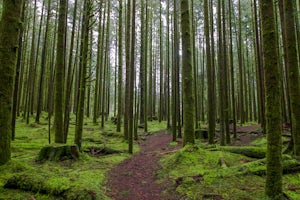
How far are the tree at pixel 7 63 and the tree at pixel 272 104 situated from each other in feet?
17.2

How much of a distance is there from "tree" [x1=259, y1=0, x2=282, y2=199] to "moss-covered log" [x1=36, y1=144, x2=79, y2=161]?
21.0ft

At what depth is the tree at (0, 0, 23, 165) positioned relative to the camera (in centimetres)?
426

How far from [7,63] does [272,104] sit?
5454 millimetres

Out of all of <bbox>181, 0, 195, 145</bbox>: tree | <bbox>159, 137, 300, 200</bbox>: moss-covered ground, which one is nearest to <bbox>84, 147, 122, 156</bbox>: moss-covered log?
<bbox>159, 137, 300, 200</bbox>: moss-covered ground

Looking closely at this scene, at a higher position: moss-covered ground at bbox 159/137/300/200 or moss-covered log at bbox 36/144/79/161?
moss-covered log at bbox 36/144/79/161

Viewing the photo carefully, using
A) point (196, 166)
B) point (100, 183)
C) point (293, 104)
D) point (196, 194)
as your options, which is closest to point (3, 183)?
→ point (100, 183)

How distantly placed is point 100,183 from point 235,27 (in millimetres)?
21993

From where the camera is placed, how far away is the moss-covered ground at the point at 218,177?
4191mm

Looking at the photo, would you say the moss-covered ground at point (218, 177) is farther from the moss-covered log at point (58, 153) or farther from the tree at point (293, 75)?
the moss-covered log at point (58, 153)

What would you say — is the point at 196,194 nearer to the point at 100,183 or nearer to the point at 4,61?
the point at 100,183

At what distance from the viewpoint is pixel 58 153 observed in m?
7.25

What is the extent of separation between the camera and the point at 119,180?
6.11 metres

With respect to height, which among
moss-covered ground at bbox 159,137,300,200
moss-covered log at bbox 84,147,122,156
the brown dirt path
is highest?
moss-covered ground at bbox 159,137,300,200

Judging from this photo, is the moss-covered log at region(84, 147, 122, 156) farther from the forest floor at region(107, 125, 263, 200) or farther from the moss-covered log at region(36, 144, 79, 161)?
the moss-covered log at region(36, 144, 79, 161)
